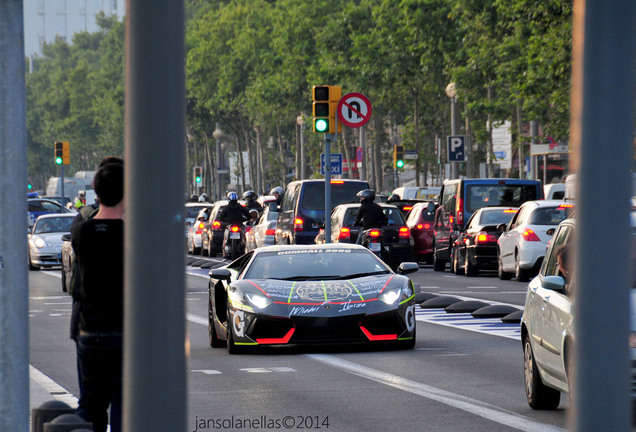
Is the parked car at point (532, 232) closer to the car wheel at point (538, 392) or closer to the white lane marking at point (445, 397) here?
the white lane marking at point (445, 397)

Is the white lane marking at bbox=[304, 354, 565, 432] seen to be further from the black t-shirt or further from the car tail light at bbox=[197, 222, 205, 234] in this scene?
the car tail light at bbox=[197, 222, 205, 234]

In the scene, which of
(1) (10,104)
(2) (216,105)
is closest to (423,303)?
(1) (10,104)

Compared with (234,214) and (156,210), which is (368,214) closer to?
(234,214)

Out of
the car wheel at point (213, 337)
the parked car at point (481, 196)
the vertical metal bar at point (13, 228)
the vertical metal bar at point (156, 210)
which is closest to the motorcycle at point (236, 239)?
the parked car at point (481, 196)

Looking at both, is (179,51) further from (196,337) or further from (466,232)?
(466,232)

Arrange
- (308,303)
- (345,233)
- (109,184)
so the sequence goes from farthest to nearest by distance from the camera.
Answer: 1. (345,233)
2. (308,303)
3. (109,184)

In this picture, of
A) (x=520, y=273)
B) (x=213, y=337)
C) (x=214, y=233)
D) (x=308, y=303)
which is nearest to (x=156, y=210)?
(x=308, y=303)

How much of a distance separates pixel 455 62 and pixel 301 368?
39.7 m

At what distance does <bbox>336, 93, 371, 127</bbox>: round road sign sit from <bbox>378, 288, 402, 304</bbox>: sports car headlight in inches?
409

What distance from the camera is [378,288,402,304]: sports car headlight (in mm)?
14414

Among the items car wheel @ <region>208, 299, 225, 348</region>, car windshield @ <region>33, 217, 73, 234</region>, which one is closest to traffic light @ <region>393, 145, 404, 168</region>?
car windshield @ <region>33, 217, 73, 234</region>

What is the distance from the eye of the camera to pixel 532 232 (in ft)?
86.7

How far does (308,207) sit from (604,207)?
27.9 metres

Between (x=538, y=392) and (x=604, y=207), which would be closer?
(x=604, y=207)
